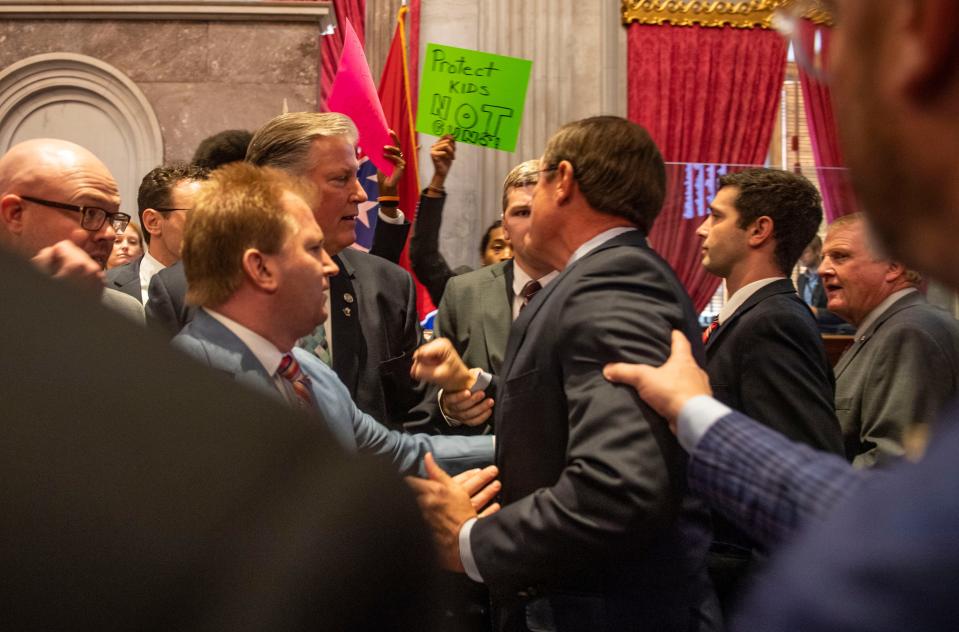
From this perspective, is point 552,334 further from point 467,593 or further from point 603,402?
point 467,593

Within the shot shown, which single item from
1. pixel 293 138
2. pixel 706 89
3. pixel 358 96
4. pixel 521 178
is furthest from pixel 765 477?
pixel 706 89

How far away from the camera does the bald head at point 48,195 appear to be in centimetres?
273

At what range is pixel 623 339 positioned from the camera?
1984mm

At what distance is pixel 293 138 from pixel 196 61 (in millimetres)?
1573

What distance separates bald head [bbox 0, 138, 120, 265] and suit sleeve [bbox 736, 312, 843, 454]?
5.73 feet

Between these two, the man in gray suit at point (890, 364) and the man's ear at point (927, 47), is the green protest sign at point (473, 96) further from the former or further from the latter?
the man's ear at point (927, 47)

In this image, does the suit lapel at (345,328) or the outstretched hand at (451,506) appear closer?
the outstretched hand at (451,506)

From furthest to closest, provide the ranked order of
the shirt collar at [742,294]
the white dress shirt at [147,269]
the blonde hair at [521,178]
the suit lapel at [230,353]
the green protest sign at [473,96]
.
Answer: the green protest sign at [473,96] → the blonde hair at [521,178] → the white dress shirt at [147,269] → the shirt collar at [742,294] → the suit lapel at [230,353]

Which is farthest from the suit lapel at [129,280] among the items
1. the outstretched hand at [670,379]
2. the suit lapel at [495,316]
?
the outstretched hand at [670,379]

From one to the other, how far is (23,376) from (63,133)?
517 cm

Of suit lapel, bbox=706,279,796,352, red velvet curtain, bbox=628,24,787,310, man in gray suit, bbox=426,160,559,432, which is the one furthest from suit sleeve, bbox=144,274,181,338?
red velvet curtain, bbox=628,24,787,310

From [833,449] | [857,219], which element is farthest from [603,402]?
[857,219]

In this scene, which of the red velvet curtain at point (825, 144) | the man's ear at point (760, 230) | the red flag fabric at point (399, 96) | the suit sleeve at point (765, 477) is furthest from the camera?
the red velvet curtain at point (825, 144)

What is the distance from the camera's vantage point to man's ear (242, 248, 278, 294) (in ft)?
6.70
